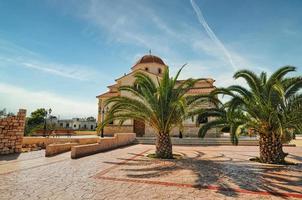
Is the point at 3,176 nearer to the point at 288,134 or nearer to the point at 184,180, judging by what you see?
the point at 184,180

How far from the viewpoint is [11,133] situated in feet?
45.8

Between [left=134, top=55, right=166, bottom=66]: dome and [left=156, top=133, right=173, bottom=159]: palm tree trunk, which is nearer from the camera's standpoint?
[left=156, top=133, right=173, bottom=159]: palm tree trunk

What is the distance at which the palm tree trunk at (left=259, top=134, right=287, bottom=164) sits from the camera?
11.2m

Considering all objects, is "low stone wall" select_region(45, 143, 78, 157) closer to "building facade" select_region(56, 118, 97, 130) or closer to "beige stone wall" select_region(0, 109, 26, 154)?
"beige stone wall" select_region(0, 109, 26, 154)

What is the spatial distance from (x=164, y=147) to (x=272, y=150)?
580cm

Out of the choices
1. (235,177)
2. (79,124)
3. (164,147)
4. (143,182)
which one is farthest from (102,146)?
(79,124)

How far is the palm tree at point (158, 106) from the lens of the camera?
501 inches

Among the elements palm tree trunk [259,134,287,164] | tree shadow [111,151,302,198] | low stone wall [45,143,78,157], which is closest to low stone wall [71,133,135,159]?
low stone wall [45,143,78,157]

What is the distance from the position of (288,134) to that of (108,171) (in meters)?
10.1

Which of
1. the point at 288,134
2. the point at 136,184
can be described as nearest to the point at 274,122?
the point at 288,134

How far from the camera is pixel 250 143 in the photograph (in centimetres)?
2144

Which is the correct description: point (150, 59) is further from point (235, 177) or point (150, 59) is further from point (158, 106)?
point (235, 177)

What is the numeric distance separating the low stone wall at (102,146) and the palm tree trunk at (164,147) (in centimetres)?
435

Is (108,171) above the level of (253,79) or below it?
below
